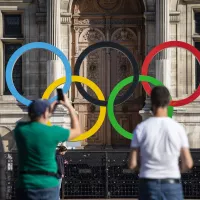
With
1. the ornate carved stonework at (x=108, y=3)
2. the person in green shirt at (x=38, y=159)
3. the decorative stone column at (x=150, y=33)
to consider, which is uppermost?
A: the ornate carved stonework at (x=108, y=3)

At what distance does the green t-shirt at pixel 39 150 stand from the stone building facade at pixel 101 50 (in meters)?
16.4

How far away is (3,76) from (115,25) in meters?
4.15

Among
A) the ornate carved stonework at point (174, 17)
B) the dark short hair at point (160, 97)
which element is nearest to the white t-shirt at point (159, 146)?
the dark short hair at point (160, 97)

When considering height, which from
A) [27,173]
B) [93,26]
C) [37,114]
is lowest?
[27,173]

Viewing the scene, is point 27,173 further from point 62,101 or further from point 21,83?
point 21,83

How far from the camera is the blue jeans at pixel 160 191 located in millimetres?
7609

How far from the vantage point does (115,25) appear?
25734 mm

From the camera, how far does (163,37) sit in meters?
24.4

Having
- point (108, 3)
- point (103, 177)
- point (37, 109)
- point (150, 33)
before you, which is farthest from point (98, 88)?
point (37, 109)

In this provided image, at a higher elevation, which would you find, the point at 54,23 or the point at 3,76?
the point at 54,23

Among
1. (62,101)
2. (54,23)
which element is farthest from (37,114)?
(54,23)

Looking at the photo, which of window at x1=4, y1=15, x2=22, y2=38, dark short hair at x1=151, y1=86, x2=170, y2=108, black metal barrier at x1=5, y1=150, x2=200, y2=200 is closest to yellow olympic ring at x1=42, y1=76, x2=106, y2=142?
black metal barrier at x1=5, y1=150, x2=200, y2=200

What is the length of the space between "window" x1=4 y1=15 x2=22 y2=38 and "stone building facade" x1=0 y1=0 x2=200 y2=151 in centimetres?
3

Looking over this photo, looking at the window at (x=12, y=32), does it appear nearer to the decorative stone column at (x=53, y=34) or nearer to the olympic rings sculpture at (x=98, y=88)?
the decorative stone column at (x=53, y=34)
